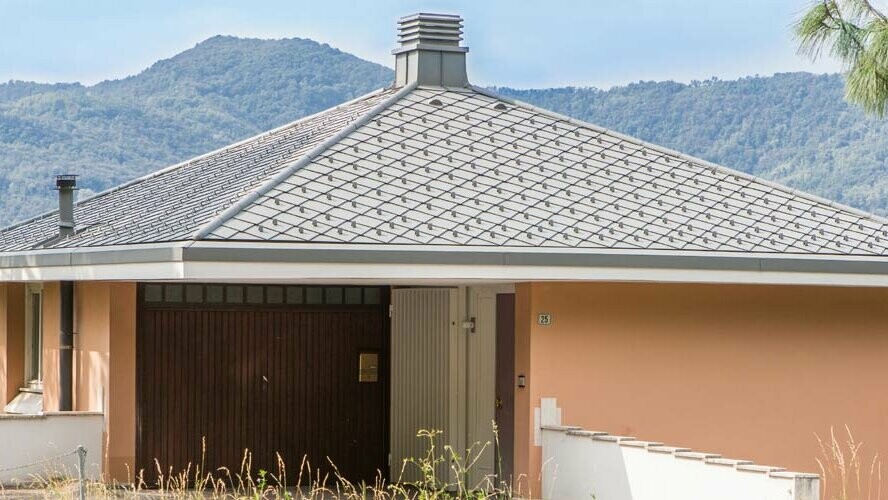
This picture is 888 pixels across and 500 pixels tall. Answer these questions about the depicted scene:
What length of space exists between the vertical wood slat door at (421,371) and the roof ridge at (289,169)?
1.99 metres

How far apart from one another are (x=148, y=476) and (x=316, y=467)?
2.03 metres

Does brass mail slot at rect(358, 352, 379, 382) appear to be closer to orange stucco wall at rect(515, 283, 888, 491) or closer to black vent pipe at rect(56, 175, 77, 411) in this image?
orange stucco wall at rect(515, 283, 888, 491)

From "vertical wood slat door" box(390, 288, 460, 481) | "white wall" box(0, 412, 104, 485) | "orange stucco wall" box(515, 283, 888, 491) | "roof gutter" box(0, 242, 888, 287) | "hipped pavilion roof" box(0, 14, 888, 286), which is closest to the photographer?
"roof gutter" box(0, 242, 888, 287)

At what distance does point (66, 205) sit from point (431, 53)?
5.09m

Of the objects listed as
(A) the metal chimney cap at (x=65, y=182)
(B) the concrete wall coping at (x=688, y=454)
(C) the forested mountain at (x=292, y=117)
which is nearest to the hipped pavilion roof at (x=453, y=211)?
(A) the metal chimney cap at (x=65, y=182)

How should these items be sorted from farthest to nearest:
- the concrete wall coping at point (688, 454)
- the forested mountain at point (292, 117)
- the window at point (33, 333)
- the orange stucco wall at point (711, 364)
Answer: the forested mountain at point (292, 117)
the window at point (33, 333)
the orange stucco wall at point (711, 364)
the concrete wall coping at point (688, 454)

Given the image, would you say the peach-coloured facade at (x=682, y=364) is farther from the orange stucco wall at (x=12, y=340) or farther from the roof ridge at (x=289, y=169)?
the orange stucco wall at (x=12, y=340)

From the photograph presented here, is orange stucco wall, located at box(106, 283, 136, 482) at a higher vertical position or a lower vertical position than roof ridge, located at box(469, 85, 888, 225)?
lower

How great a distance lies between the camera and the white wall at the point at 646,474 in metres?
12.1

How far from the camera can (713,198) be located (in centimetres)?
1764

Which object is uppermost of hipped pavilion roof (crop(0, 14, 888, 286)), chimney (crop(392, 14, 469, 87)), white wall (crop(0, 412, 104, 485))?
chimney (crop(392, 14, 469, 87))

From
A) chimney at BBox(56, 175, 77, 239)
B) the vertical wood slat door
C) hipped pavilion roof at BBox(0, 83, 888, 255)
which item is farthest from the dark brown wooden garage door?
chimney at BBox(56, 175, 77, 239)

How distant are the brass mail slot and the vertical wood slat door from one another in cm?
21

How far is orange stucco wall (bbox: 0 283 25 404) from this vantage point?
20.5 meters
